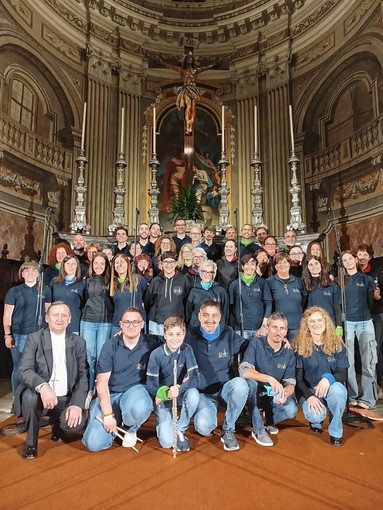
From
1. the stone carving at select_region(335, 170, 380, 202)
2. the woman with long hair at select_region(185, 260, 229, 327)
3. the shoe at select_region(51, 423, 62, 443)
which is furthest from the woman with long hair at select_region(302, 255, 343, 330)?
the stone carving at select_region(335, 170, 380, 202)

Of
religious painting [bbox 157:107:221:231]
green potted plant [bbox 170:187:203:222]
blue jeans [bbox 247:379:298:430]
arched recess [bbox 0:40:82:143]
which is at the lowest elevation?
blue jeans [bbox 247:379:298:430]

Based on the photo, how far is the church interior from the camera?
7.36m

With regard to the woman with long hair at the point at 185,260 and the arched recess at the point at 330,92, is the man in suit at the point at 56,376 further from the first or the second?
the arched recess at the point at 330,92

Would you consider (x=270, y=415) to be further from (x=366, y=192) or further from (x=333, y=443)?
(x=366, y=192)

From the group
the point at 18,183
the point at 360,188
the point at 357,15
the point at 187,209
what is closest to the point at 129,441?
the point at 187,209

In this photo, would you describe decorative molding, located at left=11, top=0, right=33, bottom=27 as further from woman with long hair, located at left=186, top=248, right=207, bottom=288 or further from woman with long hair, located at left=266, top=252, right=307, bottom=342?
woman with long hair, located at left=266, top=252, right=307, bottom=342

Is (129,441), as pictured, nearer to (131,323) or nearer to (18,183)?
(131,323)

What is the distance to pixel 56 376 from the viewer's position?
2.95 m

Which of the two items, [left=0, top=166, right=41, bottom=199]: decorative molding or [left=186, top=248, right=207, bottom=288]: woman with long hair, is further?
[left=0, top=166, right=41, bottom=199]: decorative molding

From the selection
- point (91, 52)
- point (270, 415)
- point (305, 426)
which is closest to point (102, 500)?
point (270, 415)

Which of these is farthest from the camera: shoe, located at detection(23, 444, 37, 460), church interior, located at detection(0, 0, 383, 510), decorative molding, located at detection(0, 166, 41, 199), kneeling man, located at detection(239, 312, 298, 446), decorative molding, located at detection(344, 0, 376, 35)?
decorative molding, located at detection(344, 0, 376, 35)

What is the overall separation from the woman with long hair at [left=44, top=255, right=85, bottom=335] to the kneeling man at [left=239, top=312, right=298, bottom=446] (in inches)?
67.2

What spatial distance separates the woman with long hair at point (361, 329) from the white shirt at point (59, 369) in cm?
265

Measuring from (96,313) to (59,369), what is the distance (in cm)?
93
